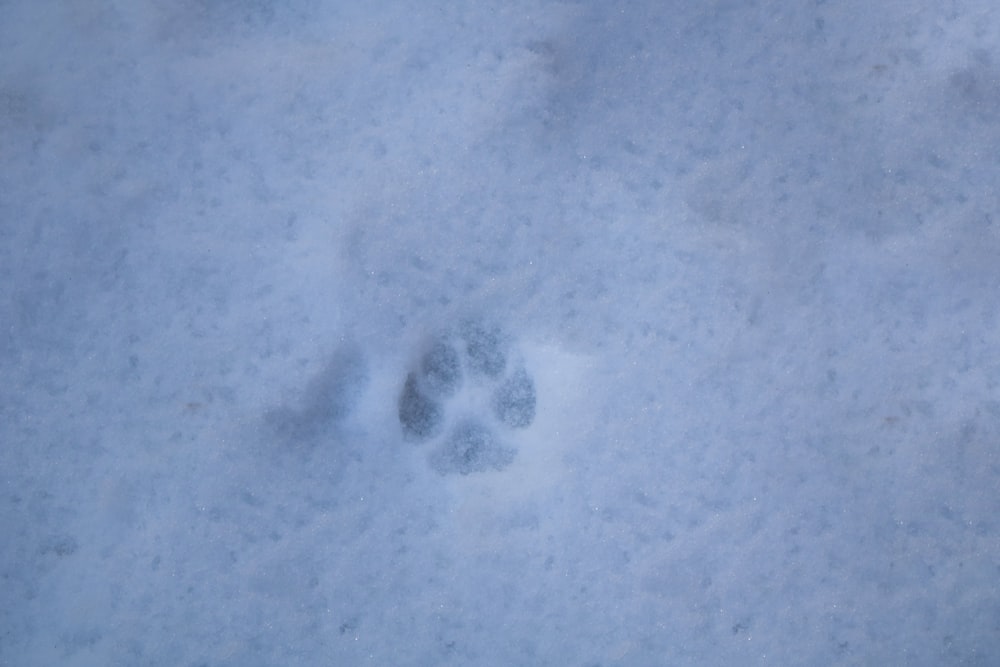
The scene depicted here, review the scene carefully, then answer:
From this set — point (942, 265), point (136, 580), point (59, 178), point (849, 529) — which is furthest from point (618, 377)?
point (59, 178)

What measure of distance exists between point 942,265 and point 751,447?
0.50 metres

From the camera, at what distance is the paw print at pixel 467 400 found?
1490 mm

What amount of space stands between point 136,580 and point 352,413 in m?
0.49

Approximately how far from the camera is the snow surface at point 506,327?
4.89 feet

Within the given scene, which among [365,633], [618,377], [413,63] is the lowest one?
[365,633]

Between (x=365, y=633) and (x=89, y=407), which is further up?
(x=89, y=407)

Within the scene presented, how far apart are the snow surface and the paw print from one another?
0.01m

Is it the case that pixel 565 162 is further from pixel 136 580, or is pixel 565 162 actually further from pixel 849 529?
pixel 136 580

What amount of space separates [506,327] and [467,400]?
15cm

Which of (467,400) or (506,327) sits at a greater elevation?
(506,327)

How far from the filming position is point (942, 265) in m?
1.53

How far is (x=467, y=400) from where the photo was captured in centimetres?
149

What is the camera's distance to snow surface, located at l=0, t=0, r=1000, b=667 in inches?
58.7

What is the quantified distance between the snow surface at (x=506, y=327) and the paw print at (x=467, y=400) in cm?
1
